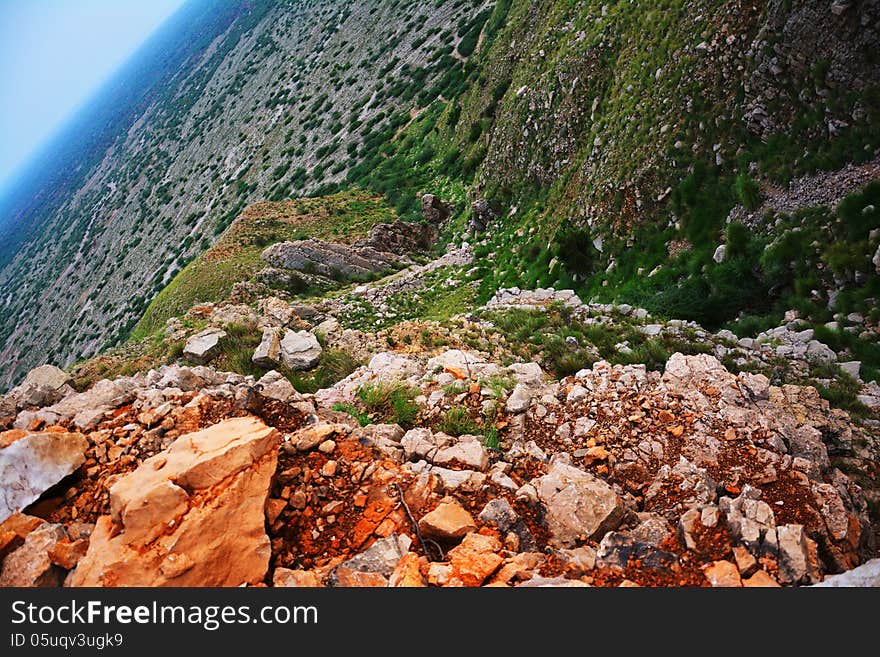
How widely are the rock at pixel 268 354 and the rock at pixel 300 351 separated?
13 cm

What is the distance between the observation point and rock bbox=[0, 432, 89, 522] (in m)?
4.50

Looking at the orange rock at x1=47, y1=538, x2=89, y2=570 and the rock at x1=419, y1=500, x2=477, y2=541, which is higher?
the orange rock at x1=47, y1=538, x2=89, y2=570

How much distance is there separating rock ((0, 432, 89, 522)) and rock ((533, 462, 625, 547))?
5.23 metres

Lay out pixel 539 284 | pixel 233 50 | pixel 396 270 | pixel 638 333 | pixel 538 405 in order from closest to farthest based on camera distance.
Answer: pixel 538 405, pixel 638 333, pixel 539 284, pixel 396 270, pixel 233 50

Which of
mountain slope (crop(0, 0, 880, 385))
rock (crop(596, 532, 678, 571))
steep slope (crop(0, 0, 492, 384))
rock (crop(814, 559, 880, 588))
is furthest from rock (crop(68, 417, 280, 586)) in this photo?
steep slope (crop(0, 0, 492, 384))

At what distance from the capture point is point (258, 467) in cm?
456

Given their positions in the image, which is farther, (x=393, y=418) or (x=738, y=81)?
(x=738, y=81)

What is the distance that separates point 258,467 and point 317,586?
1.33m

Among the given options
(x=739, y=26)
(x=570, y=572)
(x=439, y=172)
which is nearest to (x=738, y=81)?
(x=739, y=26)

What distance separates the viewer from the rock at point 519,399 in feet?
22.4

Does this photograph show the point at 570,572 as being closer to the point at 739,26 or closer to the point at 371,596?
the point at 371,596

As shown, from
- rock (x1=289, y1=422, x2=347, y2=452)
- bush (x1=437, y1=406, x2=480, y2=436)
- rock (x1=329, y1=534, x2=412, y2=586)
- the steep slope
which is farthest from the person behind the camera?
the steep slope

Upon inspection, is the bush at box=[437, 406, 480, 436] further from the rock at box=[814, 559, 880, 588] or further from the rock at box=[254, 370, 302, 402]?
the rock at box=[814, 559, 880, 588]

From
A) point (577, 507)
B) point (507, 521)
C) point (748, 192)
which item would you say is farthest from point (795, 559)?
point (748, 192)
